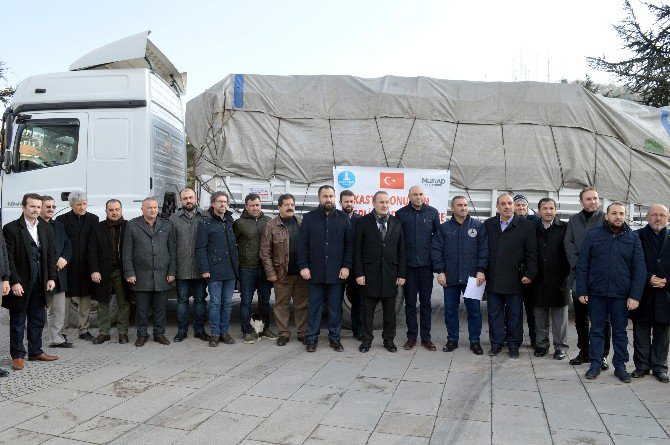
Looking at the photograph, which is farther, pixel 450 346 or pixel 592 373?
pixel 450 346

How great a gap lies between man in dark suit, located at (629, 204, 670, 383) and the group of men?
1cm

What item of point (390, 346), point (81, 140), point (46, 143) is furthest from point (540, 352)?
point (46, 143)

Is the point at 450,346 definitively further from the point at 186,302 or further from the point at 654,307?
the point at 186,302

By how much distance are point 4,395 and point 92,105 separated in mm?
3942

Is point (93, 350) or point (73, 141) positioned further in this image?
point (73, 141)

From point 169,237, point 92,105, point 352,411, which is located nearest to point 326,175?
point 169,237

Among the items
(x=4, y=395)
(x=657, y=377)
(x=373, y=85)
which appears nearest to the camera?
(x=4, y=395)

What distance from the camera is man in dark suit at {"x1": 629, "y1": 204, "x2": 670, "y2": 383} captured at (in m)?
5.16

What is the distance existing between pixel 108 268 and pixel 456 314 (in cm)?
405

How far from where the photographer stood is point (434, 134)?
7.56 meters

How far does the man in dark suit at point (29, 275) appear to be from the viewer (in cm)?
548

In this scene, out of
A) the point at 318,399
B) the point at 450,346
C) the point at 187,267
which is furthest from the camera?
the point at 187,267

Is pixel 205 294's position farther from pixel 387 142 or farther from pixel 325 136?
pixel 387 142

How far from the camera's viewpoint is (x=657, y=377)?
5.17 metres
